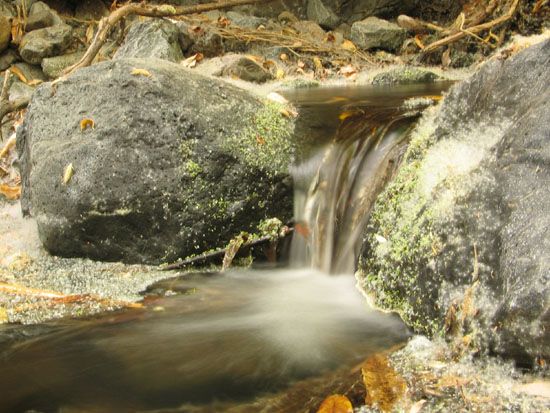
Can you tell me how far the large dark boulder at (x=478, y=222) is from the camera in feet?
7.88

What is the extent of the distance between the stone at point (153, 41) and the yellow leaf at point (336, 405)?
25.1 feet

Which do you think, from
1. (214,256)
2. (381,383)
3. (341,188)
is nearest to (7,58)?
(214,256)

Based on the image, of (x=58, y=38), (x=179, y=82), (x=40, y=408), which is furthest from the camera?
(x=58, y=38)

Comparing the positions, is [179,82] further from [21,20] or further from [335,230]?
[21,20]

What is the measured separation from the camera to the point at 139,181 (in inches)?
159

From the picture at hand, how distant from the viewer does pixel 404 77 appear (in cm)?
875

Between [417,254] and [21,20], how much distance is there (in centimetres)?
1053

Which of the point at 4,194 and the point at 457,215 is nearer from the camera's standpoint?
the point at 457,215

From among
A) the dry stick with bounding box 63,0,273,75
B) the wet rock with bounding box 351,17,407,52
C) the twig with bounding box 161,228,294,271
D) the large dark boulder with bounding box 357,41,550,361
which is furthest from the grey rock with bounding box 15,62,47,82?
the large dark boulder with bounding box 357,41,550,361

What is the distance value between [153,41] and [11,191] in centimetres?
454

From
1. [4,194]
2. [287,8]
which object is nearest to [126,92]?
[4,194]

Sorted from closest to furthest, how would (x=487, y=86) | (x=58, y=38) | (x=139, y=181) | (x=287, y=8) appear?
(x=487, y=86) < (x=139, y=181) < (x=58, y=38) < (x=287, y=8)

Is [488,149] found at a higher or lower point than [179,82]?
lower

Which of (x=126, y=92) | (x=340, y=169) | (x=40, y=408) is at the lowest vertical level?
(x=40, y=408)
